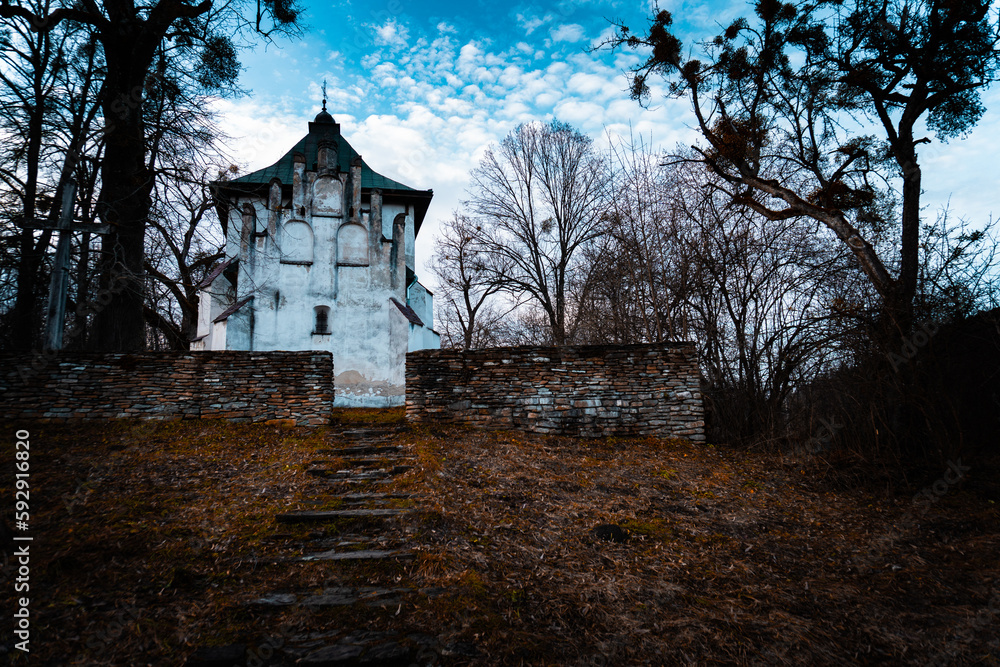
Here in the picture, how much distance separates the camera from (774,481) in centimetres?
775

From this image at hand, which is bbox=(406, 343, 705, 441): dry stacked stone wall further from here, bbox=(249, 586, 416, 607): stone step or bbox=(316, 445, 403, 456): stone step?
bbox=(249, 586, 416, 607): stone step

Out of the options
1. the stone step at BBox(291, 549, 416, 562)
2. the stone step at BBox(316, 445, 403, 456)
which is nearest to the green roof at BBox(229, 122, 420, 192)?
the stone step at BBox(316, 445, 403, 456)

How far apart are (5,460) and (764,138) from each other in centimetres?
1332

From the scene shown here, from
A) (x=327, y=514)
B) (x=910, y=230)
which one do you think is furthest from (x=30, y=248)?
(x=910, y=230)

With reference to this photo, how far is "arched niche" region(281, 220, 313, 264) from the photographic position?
611 inches

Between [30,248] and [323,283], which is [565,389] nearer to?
[323,283]

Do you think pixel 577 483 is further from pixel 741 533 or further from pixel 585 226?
pixel 585 226

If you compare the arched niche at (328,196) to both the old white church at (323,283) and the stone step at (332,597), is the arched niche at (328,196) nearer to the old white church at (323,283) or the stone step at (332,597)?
the old white church at (323,283)

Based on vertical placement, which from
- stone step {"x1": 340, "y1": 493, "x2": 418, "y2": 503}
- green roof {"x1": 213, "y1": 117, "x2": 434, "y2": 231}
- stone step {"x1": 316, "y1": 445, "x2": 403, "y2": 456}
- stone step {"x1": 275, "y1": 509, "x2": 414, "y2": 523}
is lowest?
stone step {"x1": 275, "y1": 509, "x2": 414, "y2": 523}

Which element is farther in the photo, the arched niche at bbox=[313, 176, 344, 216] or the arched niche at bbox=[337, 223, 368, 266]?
the arched niche at bbox=[313, 176, 344, 216]

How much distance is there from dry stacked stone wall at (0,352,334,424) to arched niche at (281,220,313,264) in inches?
255

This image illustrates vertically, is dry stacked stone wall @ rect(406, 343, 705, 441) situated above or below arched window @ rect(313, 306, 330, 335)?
below

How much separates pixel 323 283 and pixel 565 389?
8.91 meters

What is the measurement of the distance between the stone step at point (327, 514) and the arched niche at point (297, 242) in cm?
1141
